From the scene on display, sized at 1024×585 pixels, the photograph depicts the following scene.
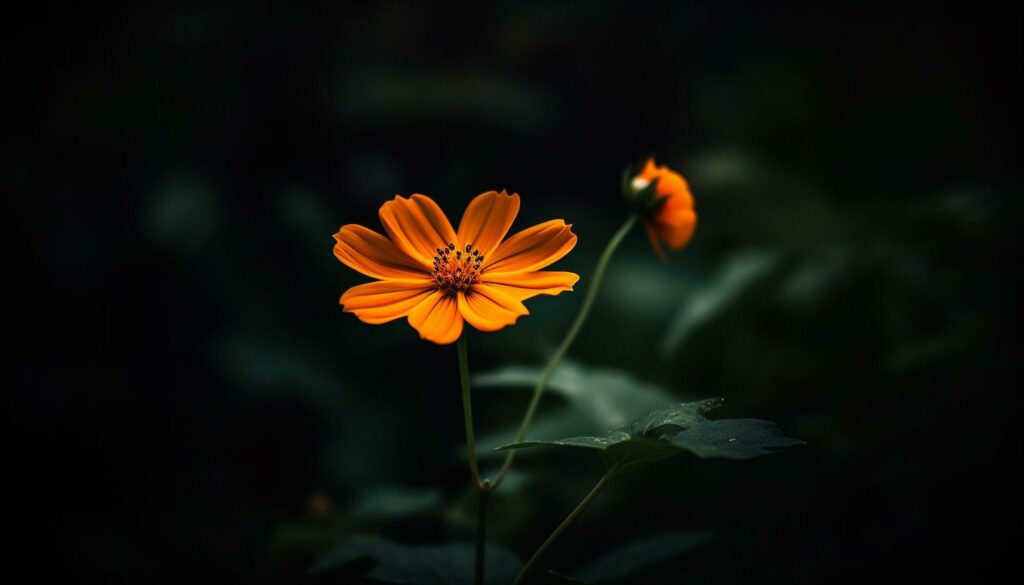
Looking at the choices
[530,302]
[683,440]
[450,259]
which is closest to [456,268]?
[450,259]

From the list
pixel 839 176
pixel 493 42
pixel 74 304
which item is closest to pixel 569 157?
pixel 493 42

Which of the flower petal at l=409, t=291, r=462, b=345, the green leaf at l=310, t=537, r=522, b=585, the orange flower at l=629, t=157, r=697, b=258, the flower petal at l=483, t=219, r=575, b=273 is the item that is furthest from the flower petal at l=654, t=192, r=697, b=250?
the green leaf at l=310, t=537, r=522, b=585

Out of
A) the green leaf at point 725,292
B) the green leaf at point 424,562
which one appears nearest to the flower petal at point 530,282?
the green leaf at point 424,562

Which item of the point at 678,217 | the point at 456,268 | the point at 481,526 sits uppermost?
the point at 678,217

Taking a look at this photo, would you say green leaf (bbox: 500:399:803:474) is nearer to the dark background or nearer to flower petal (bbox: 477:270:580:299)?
flower petal (bbox: 477:270:580:299)

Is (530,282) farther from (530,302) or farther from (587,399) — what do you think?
(530,302)

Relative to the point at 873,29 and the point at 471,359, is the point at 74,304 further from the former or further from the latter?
the point at 873,29

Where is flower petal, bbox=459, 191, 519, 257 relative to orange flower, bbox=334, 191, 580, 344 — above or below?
above
